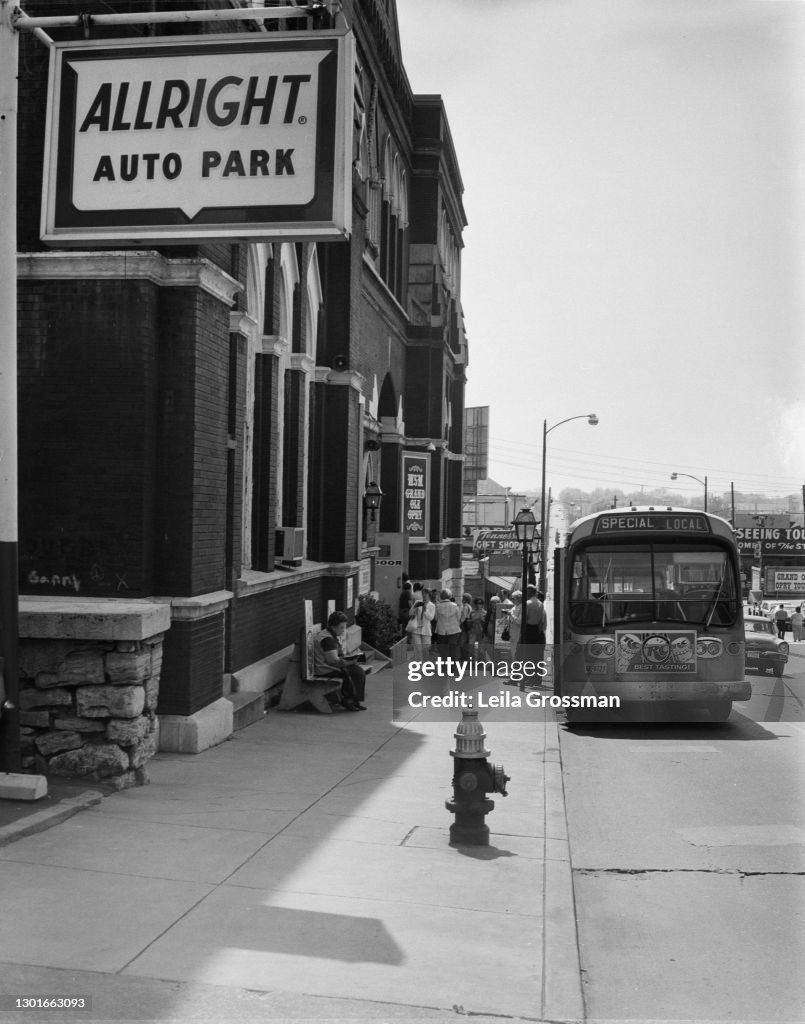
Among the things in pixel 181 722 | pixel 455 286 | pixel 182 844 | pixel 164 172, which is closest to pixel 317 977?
pixel 182 844

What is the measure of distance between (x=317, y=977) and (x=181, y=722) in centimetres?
531

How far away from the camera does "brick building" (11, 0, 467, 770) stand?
32.6 feet

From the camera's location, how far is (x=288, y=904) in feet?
20.7

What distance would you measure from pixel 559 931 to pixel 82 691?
15.0 ft

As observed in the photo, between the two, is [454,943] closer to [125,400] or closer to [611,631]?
[125,400]

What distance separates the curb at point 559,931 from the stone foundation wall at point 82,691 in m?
3.48

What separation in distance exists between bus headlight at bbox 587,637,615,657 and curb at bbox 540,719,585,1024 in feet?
16.1

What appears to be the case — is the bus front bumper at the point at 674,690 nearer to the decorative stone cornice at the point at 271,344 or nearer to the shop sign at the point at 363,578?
the decorative stone cornice at the point at 271,344

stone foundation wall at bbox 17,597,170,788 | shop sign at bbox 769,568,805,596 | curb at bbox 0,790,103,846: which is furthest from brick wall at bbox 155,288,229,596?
shop sign at bbox 769,568,805,596

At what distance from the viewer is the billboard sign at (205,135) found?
8281mm

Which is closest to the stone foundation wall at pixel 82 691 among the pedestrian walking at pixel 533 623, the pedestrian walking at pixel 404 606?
the pedestrian walking at pixel 533 623

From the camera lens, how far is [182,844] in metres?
7.39

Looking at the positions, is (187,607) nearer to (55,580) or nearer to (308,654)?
(55,580)

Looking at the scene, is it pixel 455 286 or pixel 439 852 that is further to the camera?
pixel 455 286
